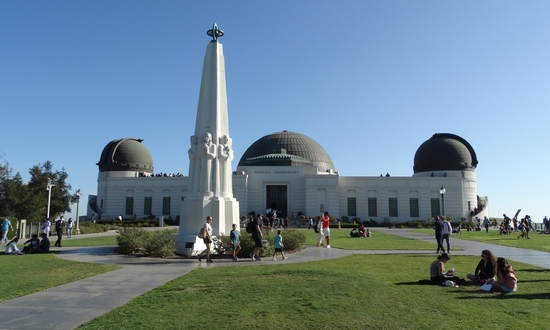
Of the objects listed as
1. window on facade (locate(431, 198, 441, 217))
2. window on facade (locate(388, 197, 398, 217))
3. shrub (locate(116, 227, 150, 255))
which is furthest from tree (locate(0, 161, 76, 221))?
window on facade (locate(431, 198, 441, 217))

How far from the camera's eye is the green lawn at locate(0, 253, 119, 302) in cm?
822

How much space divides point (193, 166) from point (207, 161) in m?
0.75

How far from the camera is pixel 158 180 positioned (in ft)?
176

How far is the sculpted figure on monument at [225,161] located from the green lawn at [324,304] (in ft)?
20.2

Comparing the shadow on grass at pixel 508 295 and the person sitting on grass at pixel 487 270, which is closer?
the shadow on grass at pixel 508 295

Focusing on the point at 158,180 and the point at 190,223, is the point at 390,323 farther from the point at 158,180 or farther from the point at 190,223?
the point at 158,180

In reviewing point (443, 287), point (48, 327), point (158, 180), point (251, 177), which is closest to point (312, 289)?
point (443, 287)

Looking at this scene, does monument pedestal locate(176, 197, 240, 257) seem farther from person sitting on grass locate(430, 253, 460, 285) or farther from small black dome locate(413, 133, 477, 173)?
small black dome locate(413, 133, 477, 173)

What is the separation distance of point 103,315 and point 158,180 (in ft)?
162

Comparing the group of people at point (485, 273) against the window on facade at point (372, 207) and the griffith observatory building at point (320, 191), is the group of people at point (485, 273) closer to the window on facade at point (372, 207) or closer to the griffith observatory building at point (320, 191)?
the griffith observatory building at point (320, 191)

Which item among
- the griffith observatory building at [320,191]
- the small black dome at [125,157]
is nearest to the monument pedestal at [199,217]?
the griffith observatory building at [320,191]

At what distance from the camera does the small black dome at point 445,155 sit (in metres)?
56.3

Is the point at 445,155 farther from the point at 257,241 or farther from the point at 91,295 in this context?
the point at 91,295

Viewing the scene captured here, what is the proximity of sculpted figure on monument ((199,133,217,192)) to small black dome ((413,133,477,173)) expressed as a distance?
48627mm
